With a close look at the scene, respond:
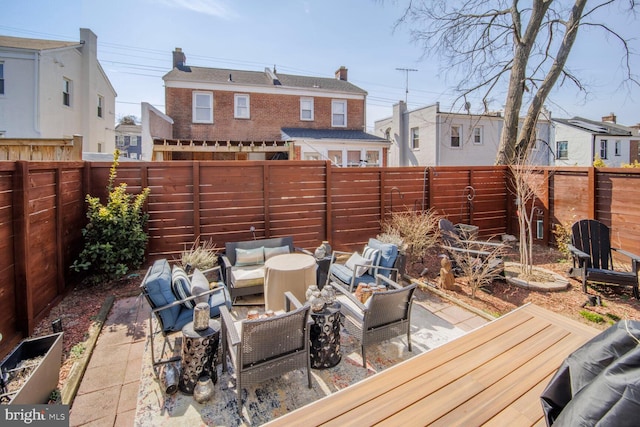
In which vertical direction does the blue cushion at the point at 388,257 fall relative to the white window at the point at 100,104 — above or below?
below

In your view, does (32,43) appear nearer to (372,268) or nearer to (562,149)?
(372,268)

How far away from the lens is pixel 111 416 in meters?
2.68

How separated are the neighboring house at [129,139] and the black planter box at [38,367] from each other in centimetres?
3581

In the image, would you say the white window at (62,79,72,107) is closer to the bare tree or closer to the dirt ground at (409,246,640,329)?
the bare tree

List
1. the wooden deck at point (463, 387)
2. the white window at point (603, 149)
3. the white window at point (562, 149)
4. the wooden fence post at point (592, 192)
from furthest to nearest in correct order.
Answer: the white window at point (562, 149), the white window at point (603, 149), the wooden fence post at point (592, 192), the wooden deck at point (463, 387)

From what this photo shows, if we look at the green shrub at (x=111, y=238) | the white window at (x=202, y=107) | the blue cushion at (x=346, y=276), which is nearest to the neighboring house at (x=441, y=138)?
the white window at (x=202, y=107)

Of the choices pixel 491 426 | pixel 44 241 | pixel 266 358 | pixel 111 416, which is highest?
pixel 44 241

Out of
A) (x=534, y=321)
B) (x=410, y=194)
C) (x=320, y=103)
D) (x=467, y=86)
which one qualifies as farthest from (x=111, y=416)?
(x=320, y=103)

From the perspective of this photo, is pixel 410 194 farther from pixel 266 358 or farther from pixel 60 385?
pixel 60 385

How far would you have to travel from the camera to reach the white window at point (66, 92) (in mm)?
14523

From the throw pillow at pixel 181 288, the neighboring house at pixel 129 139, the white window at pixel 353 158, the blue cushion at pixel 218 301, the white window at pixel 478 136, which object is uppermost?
the neighboring house at pixel 129 139

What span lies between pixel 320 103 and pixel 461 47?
8853 mm

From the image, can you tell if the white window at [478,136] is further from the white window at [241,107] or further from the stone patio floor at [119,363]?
the stone patio floor at [119,363]

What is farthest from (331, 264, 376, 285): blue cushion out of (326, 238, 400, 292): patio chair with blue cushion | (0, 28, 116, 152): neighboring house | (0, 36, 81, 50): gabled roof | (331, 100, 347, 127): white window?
(0, 36, 81, 50): gabled roof
